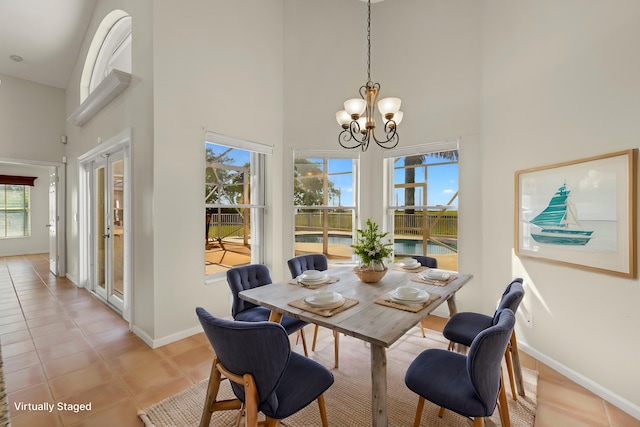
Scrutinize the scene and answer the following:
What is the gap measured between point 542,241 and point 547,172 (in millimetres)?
612

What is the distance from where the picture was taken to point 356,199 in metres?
4.05

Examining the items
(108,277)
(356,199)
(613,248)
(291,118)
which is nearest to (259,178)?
(291,118)

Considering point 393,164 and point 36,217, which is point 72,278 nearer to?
point 36,217

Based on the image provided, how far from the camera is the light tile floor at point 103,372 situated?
5.97 feet

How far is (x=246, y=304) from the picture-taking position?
8.02 feet

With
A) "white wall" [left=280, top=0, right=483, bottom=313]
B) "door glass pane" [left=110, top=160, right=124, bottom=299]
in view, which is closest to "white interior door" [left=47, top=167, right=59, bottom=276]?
"door glass pane" [left=110, top=160, right=124, bottom=299]

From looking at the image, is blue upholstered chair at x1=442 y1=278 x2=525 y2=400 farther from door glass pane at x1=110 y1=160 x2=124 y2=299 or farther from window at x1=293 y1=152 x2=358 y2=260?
door glass pane at x1=110 y1=160 x2=124 y2=299

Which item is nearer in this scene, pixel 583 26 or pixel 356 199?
pixel 583 26

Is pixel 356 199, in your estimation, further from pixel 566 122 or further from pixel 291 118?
pixel 566 122

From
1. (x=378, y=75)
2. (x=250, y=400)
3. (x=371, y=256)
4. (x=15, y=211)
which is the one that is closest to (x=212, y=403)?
(x=250, y=400)

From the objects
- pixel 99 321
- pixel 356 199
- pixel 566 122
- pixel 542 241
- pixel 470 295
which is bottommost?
pixel 99 321

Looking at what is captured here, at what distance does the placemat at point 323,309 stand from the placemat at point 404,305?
0.17 m

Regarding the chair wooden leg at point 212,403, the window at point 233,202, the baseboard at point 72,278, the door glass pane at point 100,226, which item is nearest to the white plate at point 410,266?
the chair wooden leg at point 212,403

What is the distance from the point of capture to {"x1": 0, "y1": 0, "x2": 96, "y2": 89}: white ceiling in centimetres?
393
